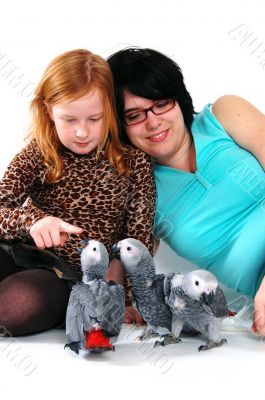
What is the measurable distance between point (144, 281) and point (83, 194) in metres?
0.35

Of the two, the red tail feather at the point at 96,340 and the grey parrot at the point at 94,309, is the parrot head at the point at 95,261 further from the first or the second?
the red tail feather at the point at 96,340

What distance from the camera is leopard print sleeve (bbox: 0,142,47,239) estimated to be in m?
1.75

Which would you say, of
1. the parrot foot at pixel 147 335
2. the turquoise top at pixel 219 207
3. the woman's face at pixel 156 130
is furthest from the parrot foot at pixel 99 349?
the woman's face at pixel 156 130

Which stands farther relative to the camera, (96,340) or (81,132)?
(81,132)

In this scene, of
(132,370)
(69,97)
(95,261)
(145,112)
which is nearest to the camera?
(132,370)

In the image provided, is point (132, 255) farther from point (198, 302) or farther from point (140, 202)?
point (140, 202)

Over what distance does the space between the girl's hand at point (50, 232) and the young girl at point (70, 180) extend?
5 centimetres

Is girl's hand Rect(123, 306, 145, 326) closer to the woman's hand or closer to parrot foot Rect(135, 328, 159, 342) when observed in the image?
parrot foot Rect(135, 328, 159, 342)

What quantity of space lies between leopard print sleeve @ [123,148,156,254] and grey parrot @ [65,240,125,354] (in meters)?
0.29

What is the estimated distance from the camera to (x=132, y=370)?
1470mm

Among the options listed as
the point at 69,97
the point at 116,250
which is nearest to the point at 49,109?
the point at 69,97

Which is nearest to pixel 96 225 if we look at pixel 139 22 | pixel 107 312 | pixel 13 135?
pixel 107 312

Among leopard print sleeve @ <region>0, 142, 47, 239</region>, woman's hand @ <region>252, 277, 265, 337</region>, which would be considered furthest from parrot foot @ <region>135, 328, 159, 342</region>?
leopard print sleeve @ <region>0, 142, 47, 239</region>

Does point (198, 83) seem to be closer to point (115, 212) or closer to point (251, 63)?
point (251, 63)
